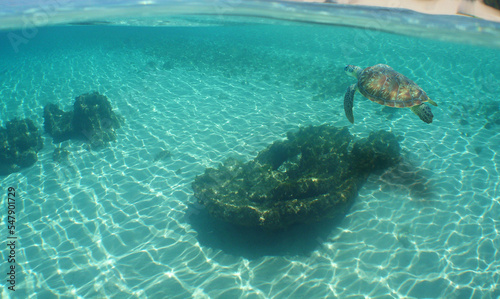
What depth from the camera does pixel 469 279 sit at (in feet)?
17.4

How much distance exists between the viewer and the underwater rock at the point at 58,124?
11.6m

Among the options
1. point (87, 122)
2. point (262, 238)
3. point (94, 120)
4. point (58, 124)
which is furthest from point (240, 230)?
point (58, 124)

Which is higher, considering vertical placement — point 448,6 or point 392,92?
point 448,6

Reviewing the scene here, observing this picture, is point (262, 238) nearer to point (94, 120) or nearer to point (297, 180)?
point (297, 180)

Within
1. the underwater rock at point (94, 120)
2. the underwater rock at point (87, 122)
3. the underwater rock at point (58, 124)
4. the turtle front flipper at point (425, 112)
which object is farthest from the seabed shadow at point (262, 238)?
the underwater rock at point (58, 124)

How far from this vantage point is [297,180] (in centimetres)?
652

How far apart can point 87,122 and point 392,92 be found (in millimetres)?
11621

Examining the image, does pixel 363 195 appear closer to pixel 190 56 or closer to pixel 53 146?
pixel 53 146

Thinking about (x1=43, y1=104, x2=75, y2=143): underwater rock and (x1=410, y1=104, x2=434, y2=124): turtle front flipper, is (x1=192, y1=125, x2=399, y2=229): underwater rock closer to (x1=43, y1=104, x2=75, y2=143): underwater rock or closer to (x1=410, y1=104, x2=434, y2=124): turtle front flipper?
(x1=410, y1=104, x2=434, y2=124): turtle front flipper

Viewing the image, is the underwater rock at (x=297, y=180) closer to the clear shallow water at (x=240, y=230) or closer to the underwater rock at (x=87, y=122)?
the clear shallow water at (x=240, y=230)

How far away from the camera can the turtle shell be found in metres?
7.09

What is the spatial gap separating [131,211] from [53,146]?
648 cm

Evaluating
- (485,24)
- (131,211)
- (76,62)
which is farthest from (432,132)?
(76,62)

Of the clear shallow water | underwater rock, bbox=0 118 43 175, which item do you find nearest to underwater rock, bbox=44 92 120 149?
the clear shallow water
